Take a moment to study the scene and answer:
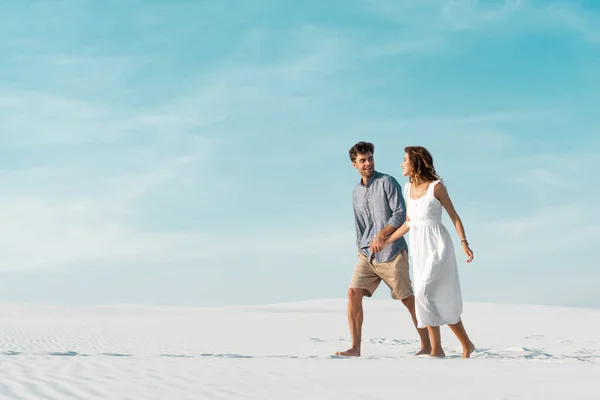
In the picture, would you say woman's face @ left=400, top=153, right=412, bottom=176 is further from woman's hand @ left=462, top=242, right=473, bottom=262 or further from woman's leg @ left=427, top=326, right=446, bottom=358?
woman's leg @ left=427, top=326, right=446, bottom=358

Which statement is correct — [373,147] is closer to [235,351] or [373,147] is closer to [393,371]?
[393,371]

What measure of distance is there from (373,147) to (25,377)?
405cm

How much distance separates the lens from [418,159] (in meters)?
6.36

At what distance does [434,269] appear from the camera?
6289 millimetres

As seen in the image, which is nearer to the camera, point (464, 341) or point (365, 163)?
point (464, 341)

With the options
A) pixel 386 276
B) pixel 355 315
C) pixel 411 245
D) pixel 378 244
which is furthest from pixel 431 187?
pixel 355 315

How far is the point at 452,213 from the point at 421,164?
0.52 m

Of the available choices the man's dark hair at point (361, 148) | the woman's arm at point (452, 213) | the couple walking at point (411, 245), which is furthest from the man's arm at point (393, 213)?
the woman's arm at point (452, 213)

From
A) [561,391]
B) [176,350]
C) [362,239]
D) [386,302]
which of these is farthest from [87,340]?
[386,302]

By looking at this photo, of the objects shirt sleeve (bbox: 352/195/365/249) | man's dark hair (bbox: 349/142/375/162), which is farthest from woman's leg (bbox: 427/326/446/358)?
man's dark hair (bbox: 349/142/375/162)

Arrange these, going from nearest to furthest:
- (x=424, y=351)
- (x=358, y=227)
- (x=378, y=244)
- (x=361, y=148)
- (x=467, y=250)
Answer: (x=467, y=250)
(x=424, y=351)
(x=378, y=244)
(x=361, y=148)
(x=358, y=227)

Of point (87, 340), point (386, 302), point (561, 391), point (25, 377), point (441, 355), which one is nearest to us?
point (561, 391)

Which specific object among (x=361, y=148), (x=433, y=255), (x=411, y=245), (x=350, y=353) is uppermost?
(x=361, y=148)

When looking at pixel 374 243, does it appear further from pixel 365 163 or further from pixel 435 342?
pixel 435 342
